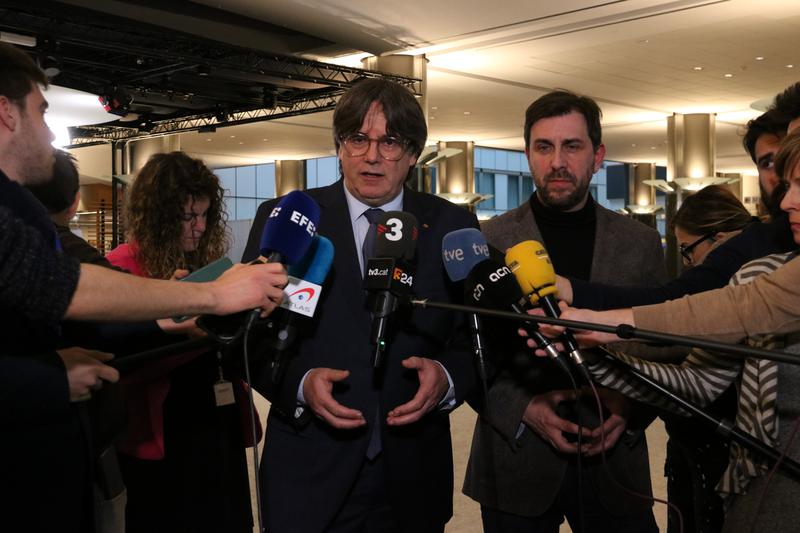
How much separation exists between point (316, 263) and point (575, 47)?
11618mm

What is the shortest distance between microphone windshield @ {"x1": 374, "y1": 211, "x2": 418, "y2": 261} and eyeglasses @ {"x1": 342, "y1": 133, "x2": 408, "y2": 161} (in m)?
0.36

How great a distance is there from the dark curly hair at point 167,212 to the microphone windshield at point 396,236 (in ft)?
4.33

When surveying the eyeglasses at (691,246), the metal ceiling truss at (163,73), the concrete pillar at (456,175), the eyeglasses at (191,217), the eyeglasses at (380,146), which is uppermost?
the metal ceiling truss at (163,73)

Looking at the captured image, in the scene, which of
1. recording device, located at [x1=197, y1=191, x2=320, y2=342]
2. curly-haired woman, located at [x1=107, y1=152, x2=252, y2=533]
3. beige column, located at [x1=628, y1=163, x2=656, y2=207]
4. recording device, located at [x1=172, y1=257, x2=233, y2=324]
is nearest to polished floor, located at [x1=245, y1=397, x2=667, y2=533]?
curly-haired woman, located at [x1=107, y1=152, x2=252, y2=533]

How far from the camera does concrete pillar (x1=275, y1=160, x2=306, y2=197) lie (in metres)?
26.7

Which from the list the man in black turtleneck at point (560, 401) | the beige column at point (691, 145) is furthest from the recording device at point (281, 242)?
the beige column at point (691, 145)

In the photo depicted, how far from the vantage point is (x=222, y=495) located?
8.34 feet

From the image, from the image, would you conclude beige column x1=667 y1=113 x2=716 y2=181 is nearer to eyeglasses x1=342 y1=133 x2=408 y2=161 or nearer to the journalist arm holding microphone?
eyeglasses x1=342 y1=133 x2=408 y2=161

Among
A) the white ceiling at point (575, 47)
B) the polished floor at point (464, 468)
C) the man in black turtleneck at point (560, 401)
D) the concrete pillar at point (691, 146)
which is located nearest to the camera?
the man in black turtleneck at point (560, 401)

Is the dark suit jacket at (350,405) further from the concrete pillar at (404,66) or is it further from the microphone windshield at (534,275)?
the concrete pillar at (404,66)

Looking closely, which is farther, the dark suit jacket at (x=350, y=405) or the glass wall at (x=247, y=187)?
the glass wall at (x=247, y=187)

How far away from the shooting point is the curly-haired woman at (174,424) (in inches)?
95.8

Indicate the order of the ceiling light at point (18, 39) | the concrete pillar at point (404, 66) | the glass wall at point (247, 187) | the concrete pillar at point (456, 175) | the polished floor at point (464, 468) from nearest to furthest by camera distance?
the polished floor at point (464, 468) → the ceiling light at point (18, 39) → the concrete pillar at point (404, 66) → the concrete pillar at point (456, 175) → the glass wall at point (247, 187)

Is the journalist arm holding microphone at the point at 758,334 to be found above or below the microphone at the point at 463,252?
below
